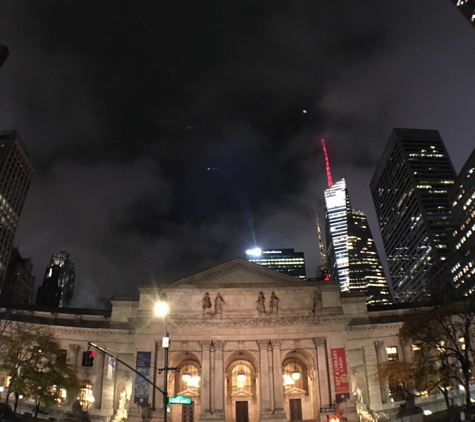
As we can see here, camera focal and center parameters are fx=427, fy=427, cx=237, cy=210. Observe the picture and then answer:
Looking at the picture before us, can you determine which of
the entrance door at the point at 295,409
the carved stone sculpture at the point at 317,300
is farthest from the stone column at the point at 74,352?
the carved stone sculpture at the point at 317,300

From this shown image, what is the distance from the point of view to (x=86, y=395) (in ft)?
188

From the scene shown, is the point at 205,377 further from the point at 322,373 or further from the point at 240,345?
the point at 322,373

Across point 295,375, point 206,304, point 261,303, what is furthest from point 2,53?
point 295,375

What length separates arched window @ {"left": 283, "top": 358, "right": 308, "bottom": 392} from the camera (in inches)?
2384

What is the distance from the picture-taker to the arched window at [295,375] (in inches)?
2384

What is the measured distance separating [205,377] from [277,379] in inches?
376

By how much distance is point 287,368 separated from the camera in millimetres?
62000

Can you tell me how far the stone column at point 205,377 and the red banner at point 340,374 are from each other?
16453mm

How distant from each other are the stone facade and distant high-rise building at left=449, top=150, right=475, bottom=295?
78232 mm

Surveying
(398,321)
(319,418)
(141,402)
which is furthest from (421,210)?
(141,402)

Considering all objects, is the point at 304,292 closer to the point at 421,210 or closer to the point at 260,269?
the point at 260,269

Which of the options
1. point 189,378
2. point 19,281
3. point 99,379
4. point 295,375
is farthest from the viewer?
point 19,281

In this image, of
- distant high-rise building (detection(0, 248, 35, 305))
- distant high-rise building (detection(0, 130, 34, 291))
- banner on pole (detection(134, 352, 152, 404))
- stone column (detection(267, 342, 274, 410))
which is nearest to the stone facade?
stone column (detection(267, 342, 274, 410))

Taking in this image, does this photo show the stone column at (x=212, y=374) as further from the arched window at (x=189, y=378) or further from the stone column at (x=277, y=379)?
the stone column at (x=277, y=379)
